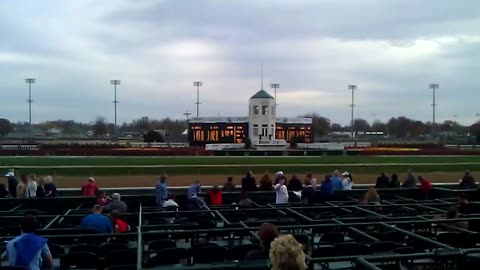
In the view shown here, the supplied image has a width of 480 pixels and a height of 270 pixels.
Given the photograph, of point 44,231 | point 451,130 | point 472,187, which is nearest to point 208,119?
point 472,187

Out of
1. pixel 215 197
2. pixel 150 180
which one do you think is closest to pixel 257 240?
pixel 215 197

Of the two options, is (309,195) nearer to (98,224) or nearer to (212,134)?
(98,224)

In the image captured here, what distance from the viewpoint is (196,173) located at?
36188 mm

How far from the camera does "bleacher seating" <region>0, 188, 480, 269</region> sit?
690 cm

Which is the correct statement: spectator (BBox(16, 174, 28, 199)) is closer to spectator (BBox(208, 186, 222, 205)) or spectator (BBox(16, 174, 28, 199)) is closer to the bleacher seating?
the bleacher seating

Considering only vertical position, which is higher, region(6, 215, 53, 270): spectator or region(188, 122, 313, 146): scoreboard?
region(188, 122, 313, 146): scoreboard

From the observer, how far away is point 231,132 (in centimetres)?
8119

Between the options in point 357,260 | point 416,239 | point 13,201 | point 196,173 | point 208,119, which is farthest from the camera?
point 208,119

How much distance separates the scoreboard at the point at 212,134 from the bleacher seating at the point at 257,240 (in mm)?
65061

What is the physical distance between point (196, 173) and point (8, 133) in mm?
120012

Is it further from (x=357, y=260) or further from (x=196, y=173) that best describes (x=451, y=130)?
(x=357, y=260)

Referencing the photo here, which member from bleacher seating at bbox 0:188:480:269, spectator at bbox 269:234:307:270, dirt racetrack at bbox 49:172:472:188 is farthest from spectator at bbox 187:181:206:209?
dirt racetrack at bbox 49:172:472:188

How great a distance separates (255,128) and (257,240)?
7691cm

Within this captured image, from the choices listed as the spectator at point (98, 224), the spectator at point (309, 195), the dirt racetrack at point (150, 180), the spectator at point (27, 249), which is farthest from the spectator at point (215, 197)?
the dirt racetrack at point (150, 180)
